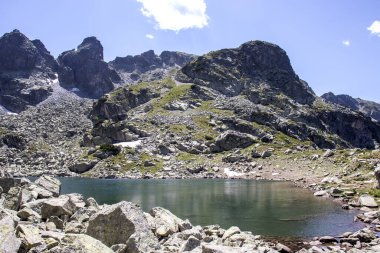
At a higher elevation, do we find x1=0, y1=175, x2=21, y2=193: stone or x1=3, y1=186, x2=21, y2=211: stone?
x1=0, y1=175, x2=21, y2=193: stone

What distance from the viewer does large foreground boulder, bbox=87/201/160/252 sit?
2152 centimetres

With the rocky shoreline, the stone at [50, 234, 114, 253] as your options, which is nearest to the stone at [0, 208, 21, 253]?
the rocky shoreline

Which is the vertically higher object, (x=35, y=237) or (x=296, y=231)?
(x=35, y=237)

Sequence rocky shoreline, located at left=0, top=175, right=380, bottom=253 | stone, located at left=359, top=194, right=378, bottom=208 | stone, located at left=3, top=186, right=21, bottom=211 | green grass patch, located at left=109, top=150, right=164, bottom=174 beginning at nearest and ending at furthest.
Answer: rocky shoreline, located at left=0, top=175, right=380, bottom=253
stone, located at left=3, top=186, right=21, bottom=211
stone, located at left=359, top=194, right=378, bottom=208
green grass patch, located at left=109, top=150, right=164, bottom=174

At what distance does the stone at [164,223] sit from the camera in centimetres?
2888

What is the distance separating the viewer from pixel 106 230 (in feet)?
73.6

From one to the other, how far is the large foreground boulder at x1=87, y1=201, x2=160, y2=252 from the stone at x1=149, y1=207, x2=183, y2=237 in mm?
6541

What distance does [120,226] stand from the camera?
22.1 m

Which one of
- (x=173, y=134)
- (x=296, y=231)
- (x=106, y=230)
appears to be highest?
(x=173, y=134)

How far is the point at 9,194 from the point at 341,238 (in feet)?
99.7

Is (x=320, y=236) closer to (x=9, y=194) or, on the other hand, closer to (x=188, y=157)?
→ (x=9, y=194)

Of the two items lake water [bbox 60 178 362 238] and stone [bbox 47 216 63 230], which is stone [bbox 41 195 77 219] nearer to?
stone [bbox 47 216 63 230]

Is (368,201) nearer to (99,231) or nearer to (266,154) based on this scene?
(99,231)

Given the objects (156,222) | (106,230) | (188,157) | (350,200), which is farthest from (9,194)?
(188,157)
